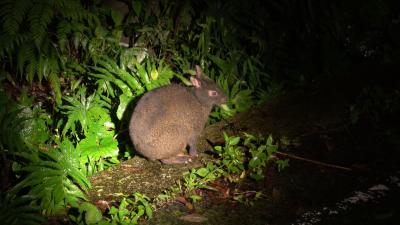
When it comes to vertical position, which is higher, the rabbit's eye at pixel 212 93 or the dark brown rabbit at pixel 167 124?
the rabbit's eye at pixel 212 93

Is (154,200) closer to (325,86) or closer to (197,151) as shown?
(197,151)

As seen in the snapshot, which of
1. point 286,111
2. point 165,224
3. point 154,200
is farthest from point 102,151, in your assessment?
A: point 286,111

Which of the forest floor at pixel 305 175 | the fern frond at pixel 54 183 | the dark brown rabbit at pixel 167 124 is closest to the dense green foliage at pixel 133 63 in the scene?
the fern frond at pixel 54 183

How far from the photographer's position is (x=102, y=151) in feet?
15.0

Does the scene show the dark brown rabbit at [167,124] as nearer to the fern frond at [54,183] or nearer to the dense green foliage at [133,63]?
the dense green foliage at [133,63]

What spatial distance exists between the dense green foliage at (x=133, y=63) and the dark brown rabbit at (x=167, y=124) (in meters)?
0.52

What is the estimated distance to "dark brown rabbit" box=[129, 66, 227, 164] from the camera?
4.32 meters

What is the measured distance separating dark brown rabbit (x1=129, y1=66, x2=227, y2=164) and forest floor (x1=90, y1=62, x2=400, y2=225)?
0.52 ft

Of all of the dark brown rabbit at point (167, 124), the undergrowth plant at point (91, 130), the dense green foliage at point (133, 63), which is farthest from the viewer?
the undergrowth plant at point (91, 130)

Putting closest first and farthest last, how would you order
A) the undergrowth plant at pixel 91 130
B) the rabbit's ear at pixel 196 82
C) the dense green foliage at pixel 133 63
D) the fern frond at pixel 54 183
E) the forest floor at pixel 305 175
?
the forest floor at pixel 305 175 < the fern frond at pixel 54 183 < the dense green foliage at pixel 133 63 < the undergrowth plant at pixel 91 130 < the rabbit's ear at pixel 196 82

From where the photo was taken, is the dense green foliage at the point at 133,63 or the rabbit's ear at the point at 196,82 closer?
the dense green foliage at the point at 133,63

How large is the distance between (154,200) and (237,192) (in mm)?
711

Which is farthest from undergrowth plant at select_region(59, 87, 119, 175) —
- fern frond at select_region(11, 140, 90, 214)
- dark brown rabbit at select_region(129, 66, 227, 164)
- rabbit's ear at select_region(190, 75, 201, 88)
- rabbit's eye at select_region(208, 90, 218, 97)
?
rabbit's eye at select_region(208, 90, 218, 97)

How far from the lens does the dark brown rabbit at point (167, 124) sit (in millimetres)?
4324
